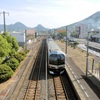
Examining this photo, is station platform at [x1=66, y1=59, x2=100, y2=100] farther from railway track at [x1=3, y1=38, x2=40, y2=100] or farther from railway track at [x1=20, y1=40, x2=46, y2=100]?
railway track at [x1=3, y1=38, x2=40, y2=100]

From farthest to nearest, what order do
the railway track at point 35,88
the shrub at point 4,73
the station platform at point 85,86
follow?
the shrub at point 4,73
the railway track at point 35,88
the station platform at point 85,86

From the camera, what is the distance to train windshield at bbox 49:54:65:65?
25250 mm

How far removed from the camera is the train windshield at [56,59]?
25250 mm

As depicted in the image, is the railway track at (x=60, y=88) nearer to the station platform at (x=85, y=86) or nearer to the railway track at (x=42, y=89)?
the railway track at (x=42, y=89)

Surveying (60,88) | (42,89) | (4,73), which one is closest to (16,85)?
(4,73)

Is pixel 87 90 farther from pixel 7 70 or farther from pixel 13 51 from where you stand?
pixel 13 51

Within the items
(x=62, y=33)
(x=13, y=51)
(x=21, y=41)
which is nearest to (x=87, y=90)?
(x=13, y=51)

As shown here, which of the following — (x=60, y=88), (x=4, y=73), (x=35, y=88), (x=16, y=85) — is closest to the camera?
(x=35, y=88)

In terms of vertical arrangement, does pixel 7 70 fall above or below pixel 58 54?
below

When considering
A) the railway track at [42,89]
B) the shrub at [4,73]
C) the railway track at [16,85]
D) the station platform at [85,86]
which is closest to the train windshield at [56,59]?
the railway track at [42,89]

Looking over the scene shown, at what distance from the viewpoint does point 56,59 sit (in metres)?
25.2

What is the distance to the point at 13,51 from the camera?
37.9 metres

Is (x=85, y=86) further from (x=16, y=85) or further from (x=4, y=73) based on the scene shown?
(x=4, y=73)

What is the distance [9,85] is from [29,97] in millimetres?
4152
